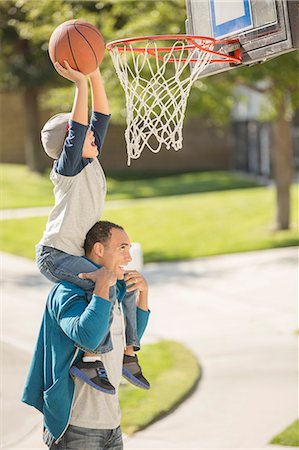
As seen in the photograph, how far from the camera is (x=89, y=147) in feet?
14.1

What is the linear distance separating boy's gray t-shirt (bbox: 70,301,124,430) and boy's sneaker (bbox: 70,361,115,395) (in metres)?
0.04

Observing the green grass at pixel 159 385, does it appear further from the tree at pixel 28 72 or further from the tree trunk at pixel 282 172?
the tree at pixel 28 72

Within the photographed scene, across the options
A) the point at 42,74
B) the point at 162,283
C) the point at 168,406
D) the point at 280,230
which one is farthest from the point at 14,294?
the point at 42,74

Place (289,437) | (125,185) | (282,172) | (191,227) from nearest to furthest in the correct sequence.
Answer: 1. (289,437)
2. (282,172)
3. (191,227)
4. (125,185)

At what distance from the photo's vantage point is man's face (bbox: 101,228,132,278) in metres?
4.27

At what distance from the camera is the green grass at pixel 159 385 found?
7.37m

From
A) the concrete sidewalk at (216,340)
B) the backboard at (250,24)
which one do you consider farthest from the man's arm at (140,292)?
the concrete sidewalk at (216,340)

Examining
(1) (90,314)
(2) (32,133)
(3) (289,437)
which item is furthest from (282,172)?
(1) (90,314)

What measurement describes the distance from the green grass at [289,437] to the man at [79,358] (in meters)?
2.63

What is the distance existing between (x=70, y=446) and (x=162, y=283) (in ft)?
31.2

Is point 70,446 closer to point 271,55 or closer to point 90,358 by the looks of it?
point 90,358

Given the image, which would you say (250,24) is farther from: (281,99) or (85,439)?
(281,99)

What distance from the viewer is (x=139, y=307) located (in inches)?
177

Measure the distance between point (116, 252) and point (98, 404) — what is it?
72cm
